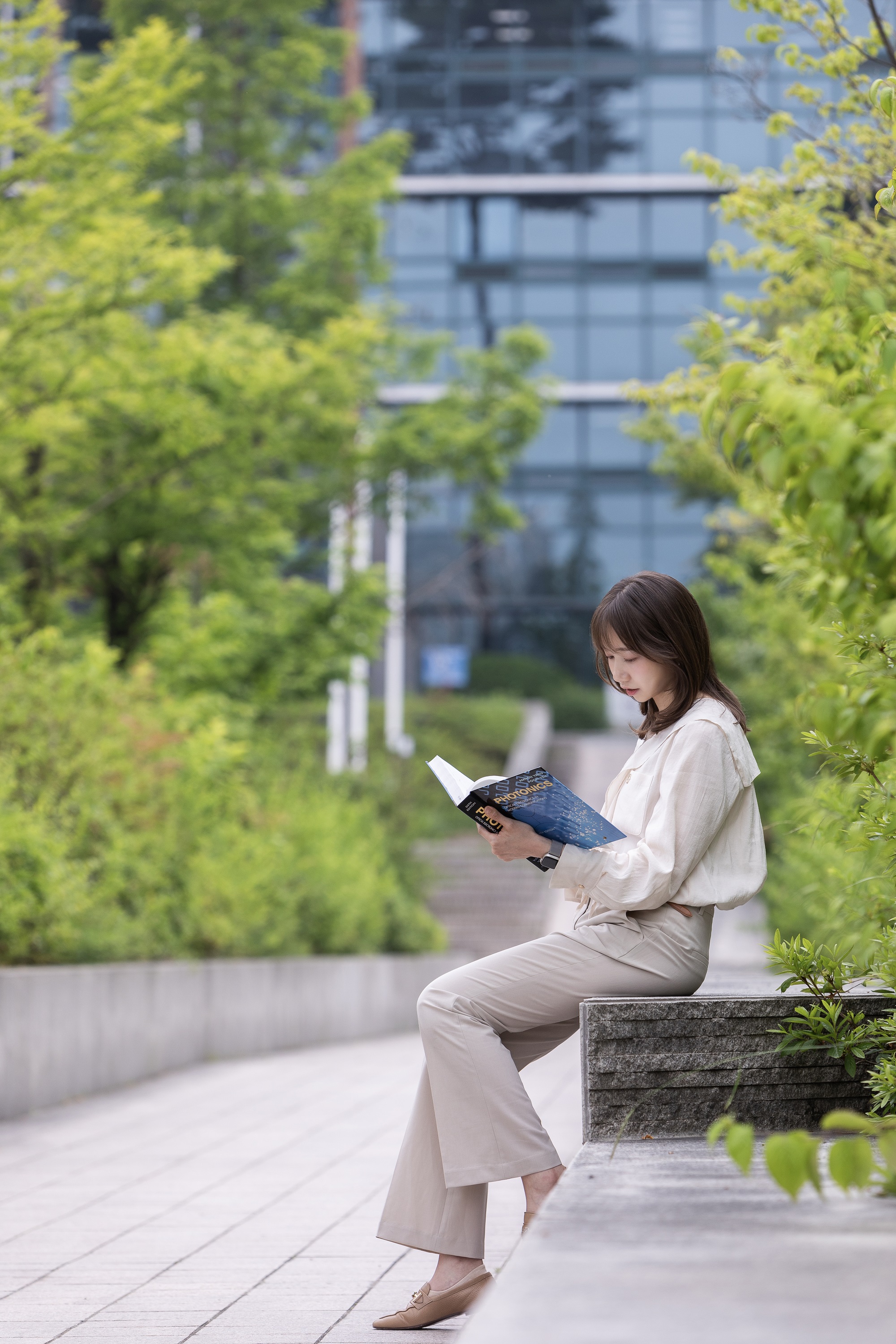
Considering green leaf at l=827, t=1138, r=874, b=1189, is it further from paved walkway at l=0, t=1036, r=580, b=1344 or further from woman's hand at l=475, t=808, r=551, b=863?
paved walkway at l=0, t=1036, r=580, b=1344

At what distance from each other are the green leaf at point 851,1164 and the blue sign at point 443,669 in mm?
35500

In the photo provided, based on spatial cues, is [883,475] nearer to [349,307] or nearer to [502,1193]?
[502,1193]

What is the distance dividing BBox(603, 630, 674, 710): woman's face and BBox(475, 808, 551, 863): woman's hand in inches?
20.1

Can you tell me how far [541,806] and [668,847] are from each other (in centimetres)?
34

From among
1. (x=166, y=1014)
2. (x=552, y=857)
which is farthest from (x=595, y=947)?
(x=166, y=1014)

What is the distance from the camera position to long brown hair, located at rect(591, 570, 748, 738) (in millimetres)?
3887

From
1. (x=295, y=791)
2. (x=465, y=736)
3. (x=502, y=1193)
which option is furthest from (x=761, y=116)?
(x=465, y=736)

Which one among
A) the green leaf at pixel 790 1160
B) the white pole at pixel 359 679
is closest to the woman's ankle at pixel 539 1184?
the green leaf at pixel 790 1160

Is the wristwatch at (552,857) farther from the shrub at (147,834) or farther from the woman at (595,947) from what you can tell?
the shrub at (147,834)

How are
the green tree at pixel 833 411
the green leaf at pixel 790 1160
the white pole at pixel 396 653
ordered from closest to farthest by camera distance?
1. the green tree at pixel 833 411
2. the green leaf at pixel 790 1160
3. the white pole at pixel 396 653

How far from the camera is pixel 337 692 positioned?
75.6 feet

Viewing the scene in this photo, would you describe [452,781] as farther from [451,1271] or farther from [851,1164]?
[851,1164]

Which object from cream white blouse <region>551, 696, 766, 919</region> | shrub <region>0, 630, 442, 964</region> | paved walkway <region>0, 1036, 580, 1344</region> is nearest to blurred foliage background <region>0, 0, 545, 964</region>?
shrub <region>0, 630, 442, 964</region>

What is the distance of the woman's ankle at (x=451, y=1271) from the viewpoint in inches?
150
